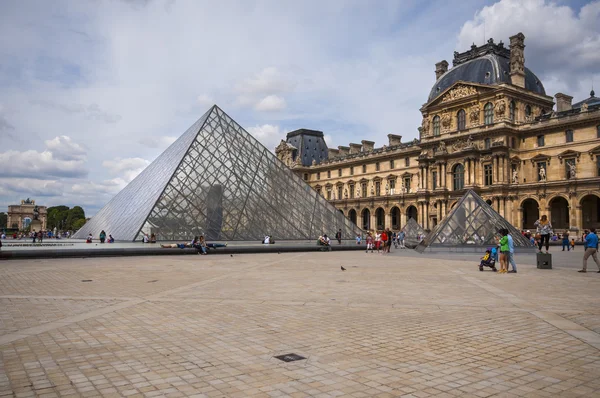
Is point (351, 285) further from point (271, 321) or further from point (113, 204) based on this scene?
point (113, 204)

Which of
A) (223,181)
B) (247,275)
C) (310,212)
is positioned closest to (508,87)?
(310,212)

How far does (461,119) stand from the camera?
51.1 metres

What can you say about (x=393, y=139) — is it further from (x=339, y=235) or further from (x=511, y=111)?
(x=339, y=235)

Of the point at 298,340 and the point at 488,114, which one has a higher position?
the point at 488,114

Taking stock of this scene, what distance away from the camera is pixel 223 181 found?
26922 millimetres

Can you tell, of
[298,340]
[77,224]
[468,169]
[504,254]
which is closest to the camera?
[298,340]

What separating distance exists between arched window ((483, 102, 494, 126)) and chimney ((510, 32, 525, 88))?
332 centimetres

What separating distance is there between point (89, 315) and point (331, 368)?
3.84 metres

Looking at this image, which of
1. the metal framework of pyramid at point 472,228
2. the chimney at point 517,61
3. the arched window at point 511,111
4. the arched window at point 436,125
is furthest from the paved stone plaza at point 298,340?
the arched window at point 436,125

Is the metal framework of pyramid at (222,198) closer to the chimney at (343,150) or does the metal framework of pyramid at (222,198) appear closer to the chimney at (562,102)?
the chimney at (562,102)

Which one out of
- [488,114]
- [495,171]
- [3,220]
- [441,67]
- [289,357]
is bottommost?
[289,357]

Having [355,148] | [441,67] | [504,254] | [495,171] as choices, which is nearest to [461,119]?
[495,171]

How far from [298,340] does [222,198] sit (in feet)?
71.4

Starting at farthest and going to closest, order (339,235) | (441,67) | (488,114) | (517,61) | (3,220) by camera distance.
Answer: (3,220)
(441,67)
(517,61)
(488,114)
(339,235)
